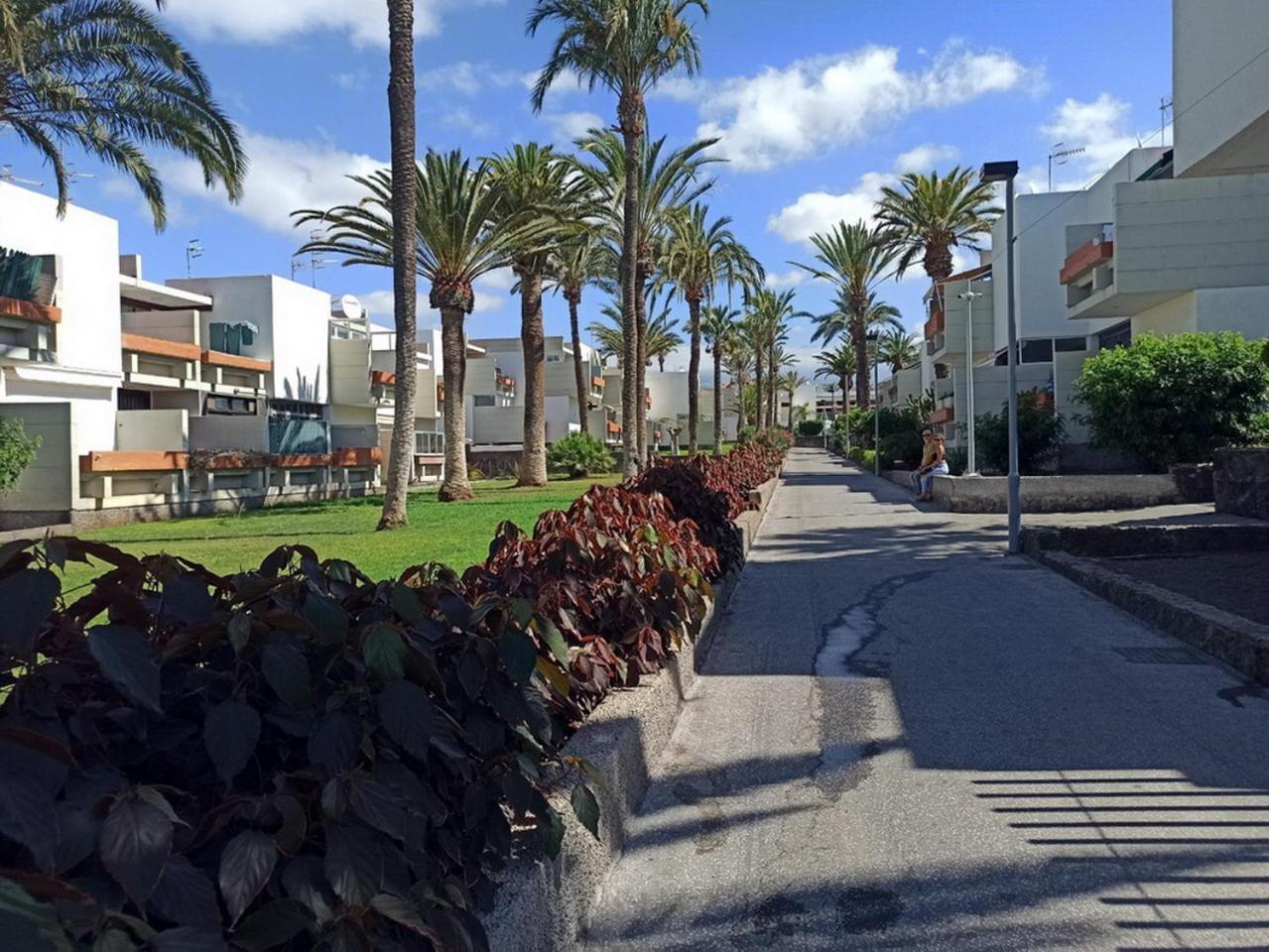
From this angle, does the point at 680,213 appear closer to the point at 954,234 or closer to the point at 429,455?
the point at 954,234

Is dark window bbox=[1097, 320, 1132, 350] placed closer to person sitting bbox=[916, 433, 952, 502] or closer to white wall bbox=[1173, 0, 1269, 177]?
person sitting bbox=[916, 433, 952, 502]

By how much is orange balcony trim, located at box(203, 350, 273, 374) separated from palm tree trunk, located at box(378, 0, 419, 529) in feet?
64.8

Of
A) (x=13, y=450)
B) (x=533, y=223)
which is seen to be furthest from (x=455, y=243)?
(x=13, y=450)

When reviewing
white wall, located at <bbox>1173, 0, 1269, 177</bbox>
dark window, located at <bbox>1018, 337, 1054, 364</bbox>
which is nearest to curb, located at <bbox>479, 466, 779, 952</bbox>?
white wall, located at <bbox>1173, 0, 1269, 177</bbox>

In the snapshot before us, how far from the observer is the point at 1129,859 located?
428 centimetres

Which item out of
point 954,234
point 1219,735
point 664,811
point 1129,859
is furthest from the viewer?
point 954,234

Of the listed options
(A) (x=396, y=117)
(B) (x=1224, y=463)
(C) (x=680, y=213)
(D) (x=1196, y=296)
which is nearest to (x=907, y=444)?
(C) (x=680, y=213)

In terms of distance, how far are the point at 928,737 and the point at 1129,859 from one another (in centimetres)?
181

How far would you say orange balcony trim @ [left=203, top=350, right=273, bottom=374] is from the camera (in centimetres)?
3857

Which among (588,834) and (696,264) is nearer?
(588,834)

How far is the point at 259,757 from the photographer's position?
2.48 meters

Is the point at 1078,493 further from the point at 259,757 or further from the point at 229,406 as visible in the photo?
the point at 229,406

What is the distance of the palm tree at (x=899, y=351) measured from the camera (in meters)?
98.2

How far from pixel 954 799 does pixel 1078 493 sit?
18103 millimetres
